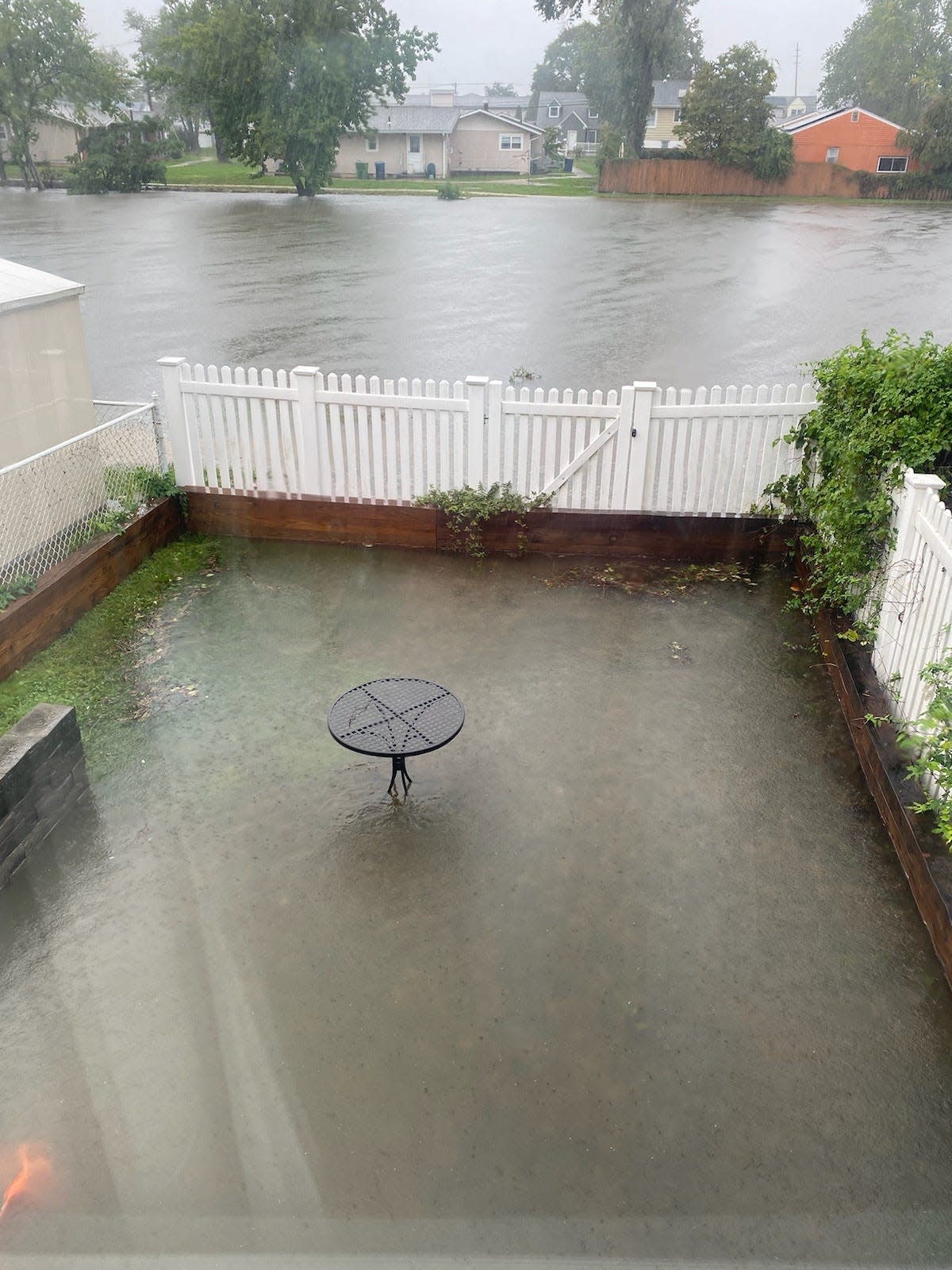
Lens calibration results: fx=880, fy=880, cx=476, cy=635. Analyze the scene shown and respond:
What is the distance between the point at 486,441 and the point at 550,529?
845 mm

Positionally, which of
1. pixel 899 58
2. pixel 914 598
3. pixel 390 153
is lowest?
pixel 914 598

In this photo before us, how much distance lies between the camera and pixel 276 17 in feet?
103

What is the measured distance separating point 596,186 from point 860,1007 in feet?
143

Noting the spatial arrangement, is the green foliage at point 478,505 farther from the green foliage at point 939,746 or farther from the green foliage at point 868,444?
the green foliage at point 939,746

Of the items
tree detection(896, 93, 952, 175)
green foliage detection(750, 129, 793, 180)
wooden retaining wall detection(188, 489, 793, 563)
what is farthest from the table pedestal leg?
green foliage detection(750, 129, 793, 180)

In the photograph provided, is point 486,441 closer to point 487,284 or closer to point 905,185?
point 487,284

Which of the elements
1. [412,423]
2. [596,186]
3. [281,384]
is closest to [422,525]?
[412,423]

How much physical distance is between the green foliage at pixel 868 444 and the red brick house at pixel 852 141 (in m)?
37.2

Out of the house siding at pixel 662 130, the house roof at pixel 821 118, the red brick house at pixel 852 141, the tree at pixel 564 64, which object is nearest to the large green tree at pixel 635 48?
the house siding at pixel 662 130

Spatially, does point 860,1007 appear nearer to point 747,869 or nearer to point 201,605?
point 747,869

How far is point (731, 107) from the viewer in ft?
119

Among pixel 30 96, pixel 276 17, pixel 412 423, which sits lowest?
pixel 412 423

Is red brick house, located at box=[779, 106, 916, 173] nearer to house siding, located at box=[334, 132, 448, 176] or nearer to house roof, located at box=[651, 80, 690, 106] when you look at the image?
house roof, located at box=[651, 80, 690, 106]

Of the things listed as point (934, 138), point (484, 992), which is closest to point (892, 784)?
point (484, 992)
